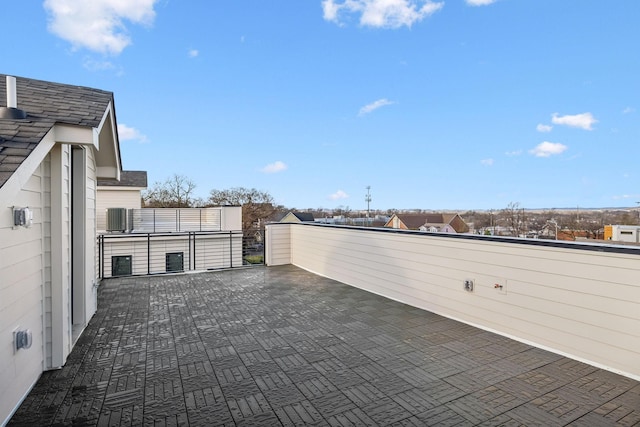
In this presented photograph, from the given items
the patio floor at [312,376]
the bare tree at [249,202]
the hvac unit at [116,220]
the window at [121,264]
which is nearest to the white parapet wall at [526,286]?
the patio floor at [312,376]

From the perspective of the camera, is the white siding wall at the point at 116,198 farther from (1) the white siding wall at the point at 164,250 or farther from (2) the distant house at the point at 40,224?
(2) the distant house at the point at 40,224

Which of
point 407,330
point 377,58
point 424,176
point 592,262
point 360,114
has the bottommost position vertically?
point 407,330

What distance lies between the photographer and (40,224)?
2787mm

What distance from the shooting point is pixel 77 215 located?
12.9 feet

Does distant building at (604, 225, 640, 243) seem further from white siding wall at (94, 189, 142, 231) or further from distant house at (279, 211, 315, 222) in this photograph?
distant house at (279, 211, 315, 222)

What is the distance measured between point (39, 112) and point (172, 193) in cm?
2019

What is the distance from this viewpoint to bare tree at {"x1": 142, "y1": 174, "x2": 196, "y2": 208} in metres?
21.0

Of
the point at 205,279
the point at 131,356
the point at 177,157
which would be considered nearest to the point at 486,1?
the point at 205,279

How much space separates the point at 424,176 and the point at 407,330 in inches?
717

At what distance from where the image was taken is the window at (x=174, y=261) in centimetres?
1109

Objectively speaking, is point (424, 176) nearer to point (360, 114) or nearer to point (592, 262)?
point (360, 114)

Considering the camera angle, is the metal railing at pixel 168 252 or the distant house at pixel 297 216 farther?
the distant house at pixel 297 216

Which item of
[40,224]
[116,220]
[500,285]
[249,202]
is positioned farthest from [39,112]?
[249,202]

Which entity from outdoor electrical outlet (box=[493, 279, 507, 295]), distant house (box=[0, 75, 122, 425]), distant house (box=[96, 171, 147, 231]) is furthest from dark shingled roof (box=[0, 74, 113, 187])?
distant house (box=[96, 171, 147, 231])
